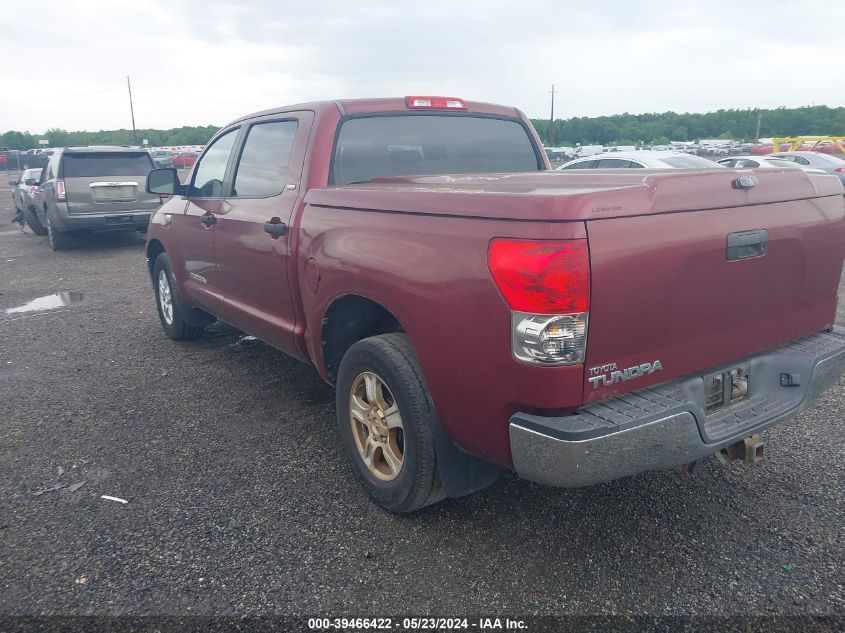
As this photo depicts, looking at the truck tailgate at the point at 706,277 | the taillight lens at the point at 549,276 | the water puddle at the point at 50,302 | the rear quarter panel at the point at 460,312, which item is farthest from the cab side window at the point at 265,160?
the water puddle at the point at 50,302

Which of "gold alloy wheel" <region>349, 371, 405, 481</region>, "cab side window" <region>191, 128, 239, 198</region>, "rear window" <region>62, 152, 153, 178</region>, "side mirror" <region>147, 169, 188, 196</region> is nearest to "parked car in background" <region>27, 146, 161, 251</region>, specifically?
"rear window" <region>62, 152, 153, 178</region>

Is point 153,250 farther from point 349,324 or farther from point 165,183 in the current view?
point 349,324

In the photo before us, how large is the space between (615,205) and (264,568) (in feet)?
6.51

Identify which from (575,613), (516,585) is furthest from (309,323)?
(575,613)

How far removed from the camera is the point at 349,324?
338cm

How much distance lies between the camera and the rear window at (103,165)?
456 inches

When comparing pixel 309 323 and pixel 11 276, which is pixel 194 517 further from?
pixel 11 276

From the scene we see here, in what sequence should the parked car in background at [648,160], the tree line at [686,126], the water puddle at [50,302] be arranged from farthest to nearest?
1. the tree line at [686,126]
2. the parked car in background at [648,160]
3. the water puddle at [50,302]

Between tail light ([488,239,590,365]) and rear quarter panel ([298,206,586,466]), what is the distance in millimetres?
33

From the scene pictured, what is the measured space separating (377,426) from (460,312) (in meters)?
0.94

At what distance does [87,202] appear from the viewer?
1152 centimetres

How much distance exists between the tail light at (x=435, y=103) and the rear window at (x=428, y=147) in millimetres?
56

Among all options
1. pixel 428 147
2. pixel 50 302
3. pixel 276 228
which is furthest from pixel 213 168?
pixel 50 302

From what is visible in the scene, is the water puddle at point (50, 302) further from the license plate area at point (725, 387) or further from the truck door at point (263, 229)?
the license plate area at point (725, 387)
